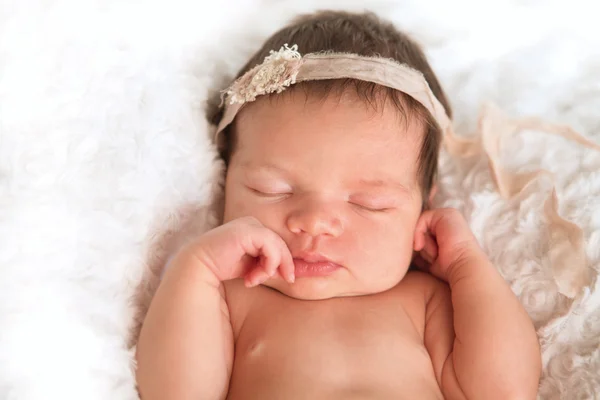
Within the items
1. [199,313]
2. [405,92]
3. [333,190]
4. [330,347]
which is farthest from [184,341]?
Answer: [405,92]

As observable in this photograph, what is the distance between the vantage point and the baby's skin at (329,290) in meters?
1.32

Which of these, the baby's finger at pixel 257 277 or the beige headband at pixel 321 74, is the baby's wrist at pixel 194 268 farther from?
the beige headband at pixel 321 74

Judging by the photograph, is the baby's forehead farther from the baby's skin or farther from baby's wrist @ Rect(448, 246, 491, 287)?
baby's wrist @ Rect(448, 246, 491, 287)

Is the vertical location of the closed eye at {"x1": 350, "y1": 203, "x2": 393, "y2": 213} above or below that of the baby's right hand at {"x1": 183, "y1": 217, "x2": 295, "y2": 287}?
above

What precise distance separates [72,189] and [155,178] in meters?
0.20

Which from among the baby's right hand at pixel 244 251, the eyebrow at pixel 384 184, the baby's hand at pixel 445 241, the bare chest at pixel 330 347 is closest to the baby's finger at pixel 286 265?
the baby's right hand at pixel 244 251

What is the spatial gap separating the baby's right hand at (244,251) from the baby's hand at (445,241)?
13.2 inches

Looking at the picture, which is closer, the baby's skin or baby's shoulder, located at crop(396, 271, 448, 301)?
the baby's skin

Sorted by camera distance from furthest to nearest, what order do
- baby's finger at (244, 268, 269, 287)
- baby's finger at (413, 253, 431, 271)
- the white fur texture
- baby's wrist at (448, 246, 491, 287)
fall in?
baby's finger at (413, 253, 431, 271) → baby's wrist at (448, 246, 491, 287) → baby's finger at (244, 268, 269, 287) → the white fur texture

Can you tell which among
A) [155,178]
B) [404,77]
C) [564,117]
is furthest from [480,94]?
[155,178]

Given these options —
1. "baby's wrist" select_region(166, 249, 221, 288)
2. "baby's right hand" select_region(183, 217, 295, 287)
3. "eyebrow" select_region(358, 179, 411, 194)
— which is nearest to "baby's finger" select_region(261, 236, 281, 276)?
"baby's right hand" select_region(183, 217, 295, 287)

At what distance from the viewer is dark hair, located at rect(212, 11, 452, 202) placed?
1.48m

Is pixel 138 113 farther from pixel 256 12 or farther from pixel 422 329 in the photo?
pixel 422 329

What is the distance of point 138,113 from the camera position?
5.01 ft
